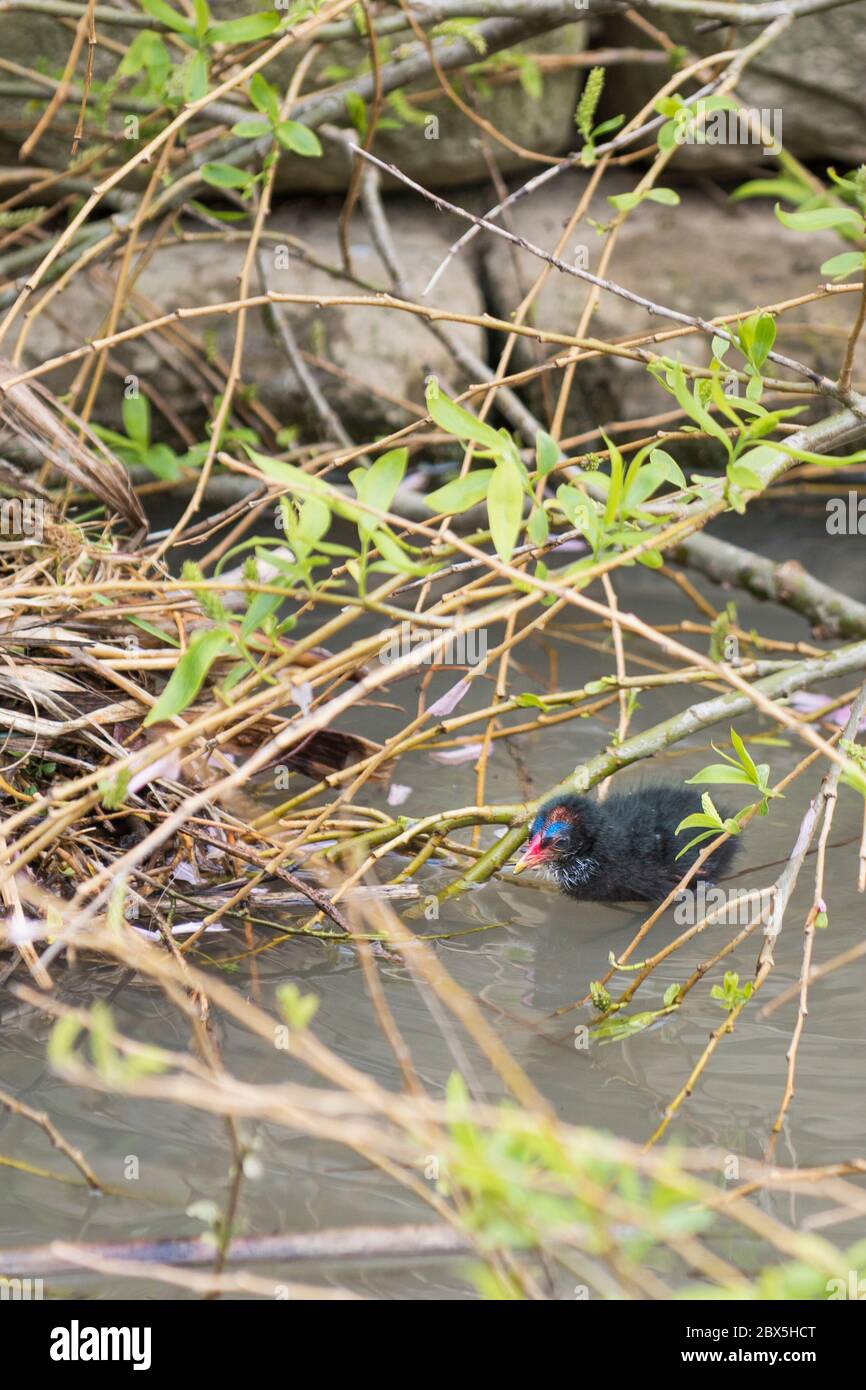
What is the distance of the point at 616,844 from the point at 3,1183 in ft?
4.86

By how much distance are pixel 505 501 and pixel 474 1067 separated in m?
1.23

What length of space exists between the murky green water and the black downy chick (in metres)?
0.10

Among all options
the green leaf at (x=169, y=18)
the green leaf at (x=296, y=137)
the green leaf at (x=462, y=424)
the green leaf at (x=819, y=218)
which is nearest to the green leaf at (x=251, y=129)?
the green leaf at (x=296, y=137)

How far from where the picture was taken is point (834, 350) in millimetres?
5191

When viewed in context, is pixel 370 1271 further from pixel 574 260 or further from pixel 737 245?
pixel 737 245

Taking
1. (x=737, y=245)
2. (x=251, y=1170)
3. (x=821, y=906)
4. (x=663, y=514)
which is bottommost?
(x=251, y=1170)

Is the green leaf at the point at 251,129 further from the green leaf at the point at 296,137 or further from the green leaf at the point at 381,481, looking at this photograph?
the green leaf at the point at 381,481

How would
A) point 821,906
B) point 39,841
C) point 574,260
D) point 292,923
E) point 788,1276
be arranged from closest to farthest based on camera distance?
point 788,1276, point 39,841, point 821,906, point 292,923, point 574,260

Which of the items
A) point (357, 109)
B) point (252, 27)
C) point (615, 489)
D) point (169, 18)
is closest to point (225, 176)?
Answer: point (169, 18)

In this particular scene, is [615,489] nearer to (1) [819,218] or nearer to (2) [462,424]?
(2) [462,424]

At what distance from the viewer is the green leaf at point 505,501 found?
1661 mm

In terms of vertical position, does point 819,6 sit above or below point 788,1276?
above

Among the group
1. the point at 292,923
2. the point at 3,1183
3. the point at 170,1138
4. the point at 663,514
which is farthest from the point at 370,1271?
the point at 663,514

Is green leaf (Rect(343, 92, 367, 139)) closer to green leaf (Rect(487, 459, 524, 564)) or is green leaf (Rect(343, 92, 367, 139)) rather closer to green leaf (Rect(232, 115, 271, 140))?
green leaf (Rect(232, 115, 271, 140))
